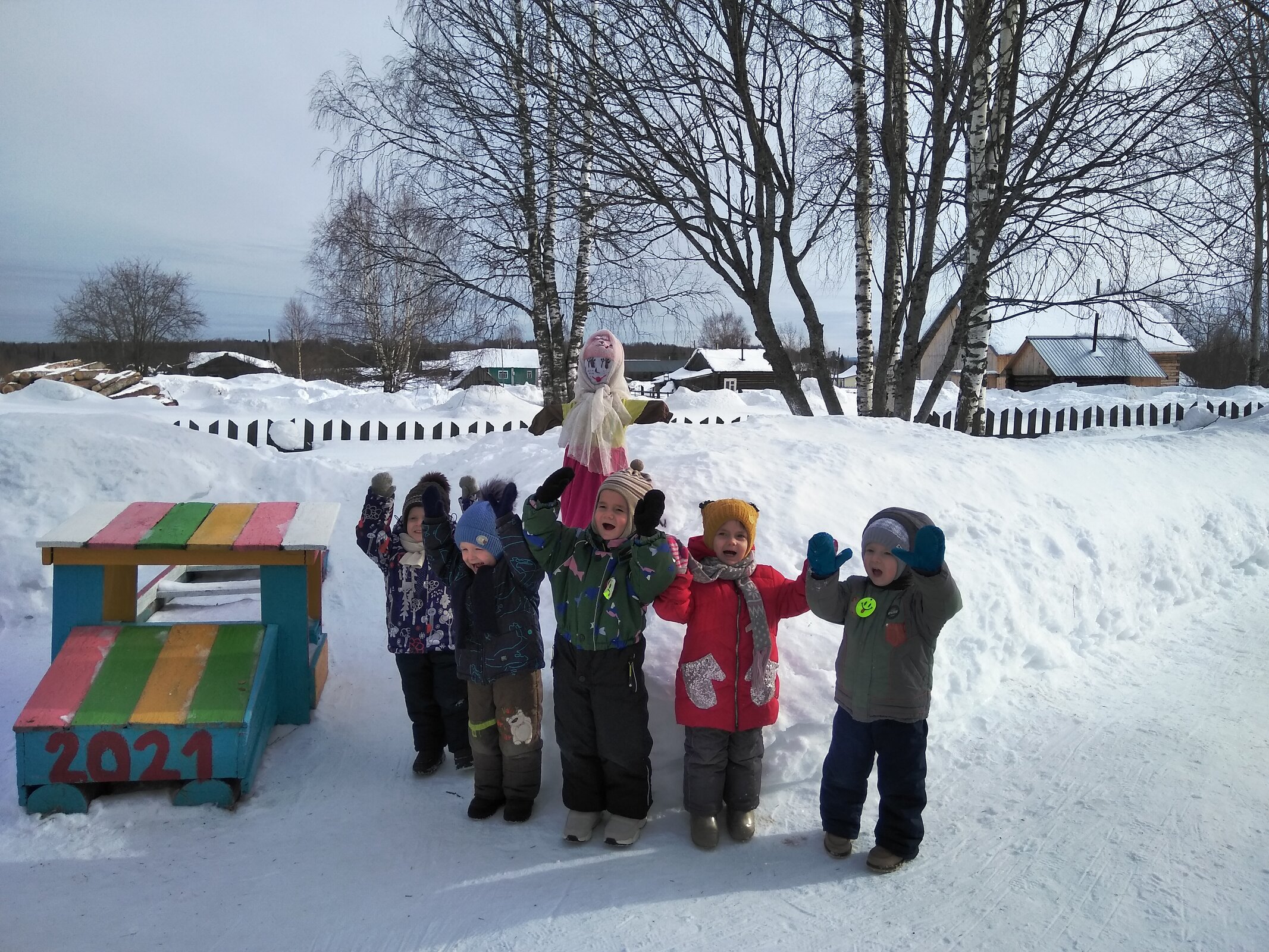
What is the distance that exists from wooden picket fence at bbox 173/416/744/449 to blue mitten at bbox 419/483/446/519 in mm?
7732

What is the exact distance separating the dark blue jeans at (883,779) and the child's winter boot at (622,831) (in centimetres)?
68

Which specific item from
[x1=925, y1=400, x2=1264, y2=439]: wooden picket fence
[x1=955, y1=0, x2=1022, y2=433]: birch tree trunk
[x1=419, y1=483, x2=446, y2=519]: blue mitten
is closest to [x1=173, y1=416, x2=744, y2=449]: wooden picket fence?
[x1=955, y1=0, x2=1022, y2=433]: birch tree trunk

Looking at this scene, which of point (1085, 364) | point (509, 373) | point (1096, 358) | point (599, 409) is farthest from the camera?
point (509, 373)

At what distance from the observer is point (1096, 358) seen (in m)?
33.7

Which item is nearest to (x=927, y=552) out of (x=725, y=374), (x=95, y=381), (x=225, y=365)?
(x=95, y=381)

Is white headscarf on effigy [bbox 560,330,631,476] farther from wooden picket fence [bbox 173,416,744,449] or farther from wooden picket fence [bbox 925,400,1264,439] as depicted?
wooden picket fence [bbox 925,400,1264,439]

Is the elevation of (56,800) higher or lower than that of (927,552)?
lower

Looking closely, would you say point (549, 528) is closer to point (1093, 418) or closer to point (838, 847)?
point (838, 847)

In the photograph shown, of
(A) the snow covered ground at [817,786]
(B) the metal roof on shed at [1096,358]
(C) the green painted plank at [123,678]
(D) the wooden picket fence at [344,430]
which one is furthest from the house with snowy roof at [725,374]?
(C) the green painted plank at [123,678]

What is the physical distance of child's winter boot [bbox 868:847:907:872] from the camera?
8.99 ft

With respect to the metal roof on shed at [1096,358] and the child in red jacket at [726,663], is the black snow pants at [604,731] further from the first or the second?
the metal roof on shed at [1096,358]

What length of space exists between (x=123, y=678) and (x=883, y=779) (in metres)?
3.03

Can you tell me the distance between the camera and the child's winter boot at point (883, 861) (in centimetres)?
274

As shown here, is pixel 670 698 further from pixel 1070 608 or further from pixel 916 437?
pixel 916 437
